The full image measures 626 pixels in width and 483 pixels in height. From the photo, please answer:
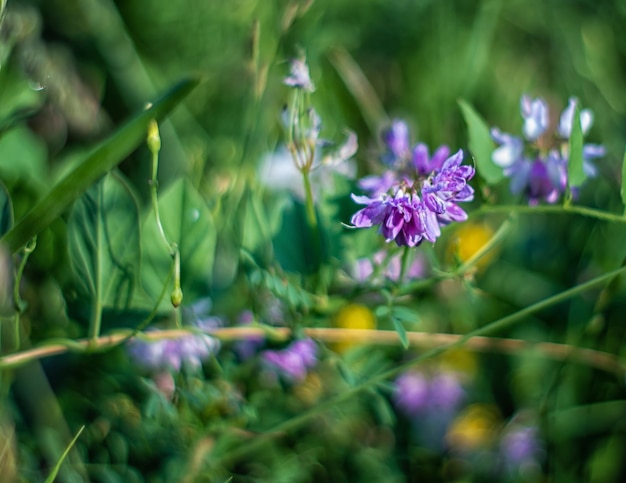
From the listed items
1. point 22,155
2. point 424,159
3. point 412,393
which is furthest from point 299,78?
point 412,393

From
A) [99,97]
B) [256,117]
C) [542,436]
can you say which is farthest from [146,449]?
[99,97]

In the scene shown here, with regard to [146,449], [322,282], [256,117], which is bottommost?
[146,449]

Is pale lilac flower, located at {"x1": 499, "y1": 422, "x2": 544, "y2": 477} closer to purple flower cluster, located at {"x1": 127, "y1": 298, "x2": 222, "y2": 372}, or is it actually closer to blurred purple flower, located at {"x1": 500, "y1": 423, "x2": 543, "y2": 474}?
blurred purple flower, located at {"x1": 500, "y1": 423, "x2": 543, "y2": 474}

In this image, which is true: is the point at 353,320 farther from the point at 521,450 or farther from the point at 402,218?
the point at 402,218

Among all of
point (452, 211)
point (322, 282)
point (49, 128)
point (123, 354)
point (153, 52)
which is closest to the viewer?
point (452, 211)

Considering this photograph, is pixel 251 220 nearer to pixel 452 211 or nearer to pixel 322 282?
pixel 322 282

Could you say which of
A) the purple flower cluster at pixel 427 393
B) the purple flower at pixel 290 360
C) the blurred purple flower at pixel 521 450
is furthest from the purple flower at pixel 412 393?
the purple flower at pixel 290 360

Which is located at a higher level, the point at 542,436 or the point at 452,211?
the point at 452,211
